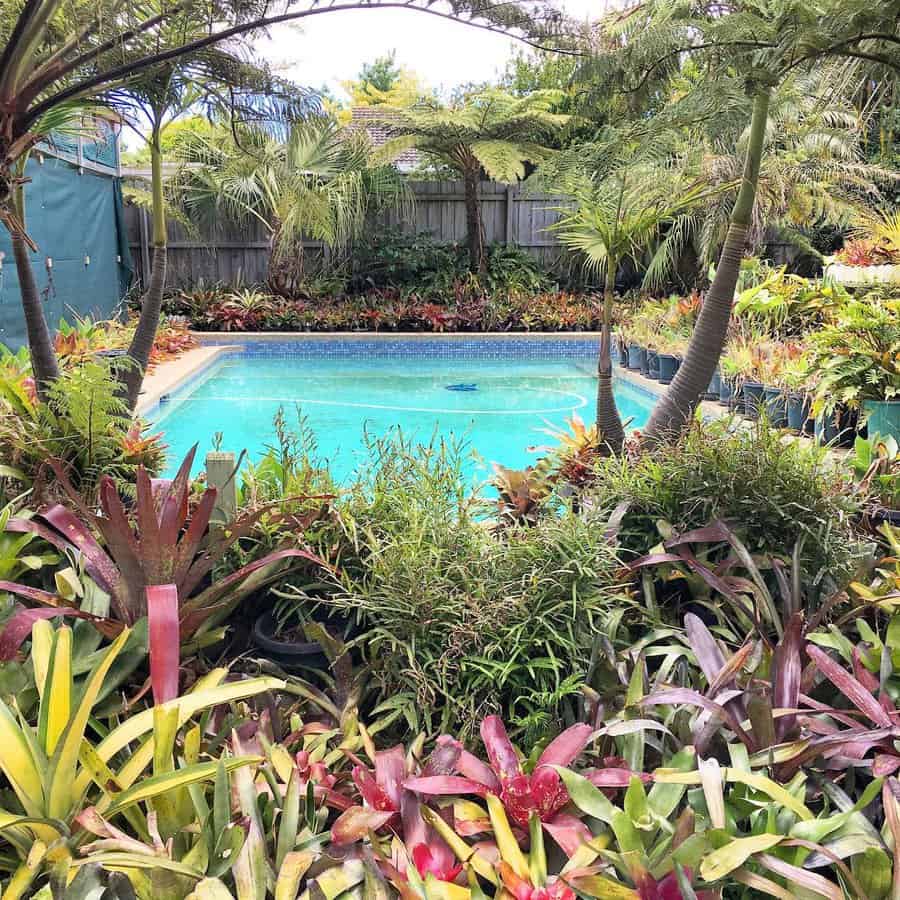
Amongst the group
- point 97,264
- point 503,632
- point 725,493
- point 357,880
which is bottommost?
point 357,880

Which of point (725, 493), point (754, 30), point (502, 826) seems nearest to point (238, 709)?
point (502, 826)

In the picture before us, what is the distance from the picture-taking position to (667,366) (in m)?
8.30

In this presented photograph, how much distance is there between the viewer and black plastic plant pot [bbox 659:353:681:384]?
26.9ft

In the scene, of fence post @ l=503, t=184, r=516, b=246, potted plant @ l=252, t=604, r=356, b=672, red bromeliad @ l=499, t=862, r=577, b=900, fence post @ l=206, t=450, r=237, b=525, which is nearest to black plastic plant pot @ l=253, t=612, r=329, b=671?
potted plant @ l=252, t=604, r=356, b=672

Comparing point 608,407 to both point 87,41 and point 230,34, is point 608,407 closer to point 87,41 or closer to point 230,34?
point 230,34

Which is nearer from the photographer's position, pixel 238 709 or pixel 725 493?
pixel 238 709

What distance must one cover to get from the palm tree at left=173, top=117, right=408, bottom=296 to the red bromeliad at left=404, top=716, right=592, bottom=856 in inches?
415

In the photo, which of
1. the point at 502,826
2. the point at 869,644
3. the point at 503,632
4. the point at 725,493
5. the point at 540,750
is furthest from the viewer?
the point at 725,493

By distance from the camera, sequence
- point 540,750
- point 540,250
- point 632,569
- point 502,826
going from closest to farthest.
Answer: point 502,826 < point 540,750 < point 632,569 < point 540,250

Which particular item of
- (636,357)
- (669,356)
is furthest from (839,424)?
(636,357)

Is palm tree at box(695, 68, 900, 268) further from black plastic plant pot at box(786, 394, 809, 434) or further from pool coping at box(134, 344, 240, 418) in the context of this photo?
pool coping at box(134, 344, 240, 418)

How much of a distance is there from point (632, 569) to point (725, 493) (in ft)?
1.54

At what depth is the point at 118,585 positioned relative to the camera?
83.4 inches

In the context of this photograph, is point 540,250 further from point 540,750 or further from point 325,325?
point 540,750
